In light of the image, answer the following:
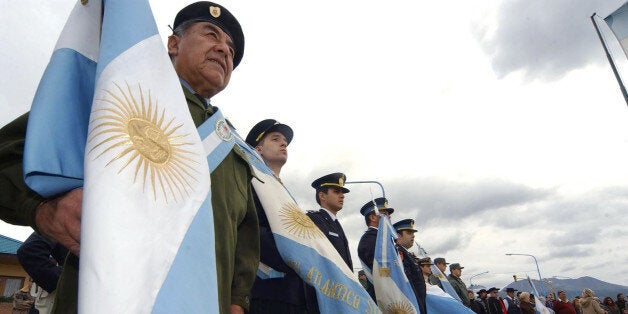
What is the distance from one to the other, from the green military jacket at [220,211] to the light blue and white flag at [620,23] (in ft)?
34.1

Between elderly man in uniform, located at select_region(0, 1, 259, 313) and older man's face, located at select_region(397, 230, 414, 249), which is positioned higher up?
older man's face, located at select_region(397, 230, 414, 249)

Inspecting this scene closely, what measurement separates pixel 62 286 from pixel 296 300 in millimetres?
1877

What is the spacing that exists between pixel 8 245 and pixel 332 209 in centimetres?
3031

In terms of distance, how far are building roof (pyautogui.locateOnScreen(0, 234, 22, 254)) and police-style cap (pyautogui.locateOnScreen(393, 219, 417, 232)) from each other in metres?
25.7

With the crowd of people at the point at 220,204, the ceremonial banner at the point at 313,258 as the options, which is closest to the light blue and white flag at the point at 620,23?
the crowd of people at the point at 220,204

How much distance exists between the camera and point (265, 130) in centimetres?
431

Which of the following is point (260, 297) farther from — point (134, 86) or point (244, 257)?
point (134, 86)

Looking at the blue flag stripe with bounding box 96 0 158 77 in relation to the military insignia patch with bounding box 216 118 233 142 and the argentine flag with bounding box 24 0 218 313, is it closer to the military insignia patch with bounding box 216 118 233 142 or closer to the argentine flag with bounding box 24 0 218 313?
the argentine flag with bounding box 24 0 218 313

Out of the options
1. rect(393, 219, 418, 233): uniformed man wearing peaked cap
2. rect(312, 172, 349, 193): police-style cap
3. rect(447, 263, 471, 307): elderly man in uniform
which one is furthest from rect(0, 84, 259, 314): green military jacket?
rect(447, 263, 471, 307): elderly man in uniform

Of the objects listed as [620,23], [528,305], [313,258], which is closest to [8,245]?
[528,305]

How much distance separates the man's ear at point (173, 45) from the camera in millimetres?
2081

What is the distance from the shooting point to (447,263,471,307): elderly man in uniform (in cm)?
1109

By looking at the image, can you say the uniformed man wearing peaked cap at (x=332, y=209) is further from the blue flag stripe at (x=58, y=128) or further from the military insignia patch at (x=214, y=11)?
the blue flag stripe at (x=58, y=128)

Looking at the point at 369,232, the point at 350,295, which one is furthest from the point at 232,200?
the point at 369,232
